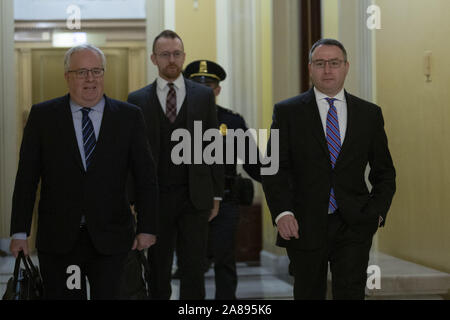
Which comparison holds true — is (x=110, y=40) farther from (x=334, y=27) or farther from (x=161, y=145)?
(x=161, y=145)

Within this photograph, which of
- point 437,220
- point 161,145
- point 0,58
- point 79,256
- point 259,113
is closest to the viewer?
point 79,256

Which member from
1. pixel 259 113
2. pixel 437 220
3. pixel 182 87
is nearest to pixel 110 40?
pixel 259 113

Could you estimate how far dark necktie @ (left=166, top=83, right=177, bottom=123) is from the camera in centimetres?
478

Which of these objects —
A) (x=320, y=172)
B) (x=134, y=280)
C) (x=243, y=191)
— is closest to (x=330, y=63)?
(x=320, y=172)

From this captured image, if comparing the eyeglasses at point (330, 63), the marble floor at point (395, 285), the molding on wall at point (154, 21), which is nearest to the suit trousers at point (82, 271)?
the eyeglasses at point (330, 63)

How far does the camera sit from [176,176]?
4695mm

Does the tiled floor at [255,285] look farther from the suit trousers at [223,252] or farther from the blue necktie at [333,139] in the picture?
the blue necktie at [333,139]

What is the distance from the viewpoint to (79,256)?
3520 millimetres

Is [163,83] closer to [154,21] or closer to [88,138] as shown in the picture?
[88,138]

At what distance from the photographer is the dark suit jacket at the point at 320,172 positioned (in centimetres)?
381

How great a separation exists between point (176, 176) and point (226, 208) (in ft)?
4.94

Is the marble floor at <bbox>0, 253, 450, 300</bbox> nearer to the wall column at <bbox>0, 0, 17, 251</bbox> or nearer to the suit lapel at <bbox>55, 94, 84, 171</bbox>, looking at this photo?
the wall column at <bbox>0, 0, 17, 251</bbox>

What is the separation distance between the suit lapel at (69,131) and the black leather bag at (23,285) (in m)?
0.47

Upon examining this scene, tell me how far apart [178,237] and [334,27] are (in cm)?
292
